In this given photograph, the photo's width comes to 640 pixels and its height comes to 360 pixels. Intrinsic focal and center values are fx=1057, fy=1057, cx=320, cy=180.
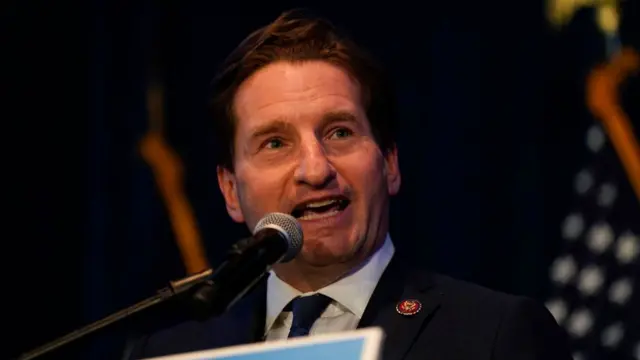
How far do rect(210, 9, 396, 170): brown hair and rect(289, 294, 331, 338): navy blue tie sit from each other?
327mm

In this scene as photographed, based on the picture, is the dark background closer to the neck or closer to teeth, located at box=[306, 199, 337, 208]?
the neck

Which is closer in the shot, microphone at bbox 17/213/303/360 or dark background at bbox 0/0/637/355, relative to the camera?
microphone at bbox 17/213/303/360

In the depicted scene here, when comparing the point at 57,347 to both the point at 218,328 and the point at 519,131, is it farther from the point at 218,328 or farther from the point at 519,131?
the point at 519,131

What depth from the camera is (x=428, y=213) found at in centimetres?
335

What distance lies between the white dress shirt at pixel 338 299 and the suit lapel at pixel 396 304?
0.06 feet

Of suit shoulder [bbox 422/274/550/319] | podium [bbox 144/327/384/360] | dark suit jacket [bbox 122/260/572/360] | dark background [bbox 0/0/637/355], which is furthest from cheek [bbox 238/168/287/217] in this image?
dark background [bbox 0/0/637/355]

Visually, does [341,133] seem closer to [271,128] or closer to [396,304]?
[271,128]

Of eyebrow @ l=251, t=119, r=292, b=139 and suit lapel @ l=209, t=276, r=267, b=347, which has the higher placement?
eyebrow @ l=251, t=119, r=292, b=139

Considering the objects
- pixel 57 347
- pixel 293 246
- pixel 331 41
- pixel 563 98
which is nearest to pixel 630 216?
pixel 563 98

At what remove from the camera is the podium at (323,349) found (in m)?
1.21

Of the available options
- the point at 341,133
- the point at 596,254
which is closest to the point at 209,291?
the point at 341,133

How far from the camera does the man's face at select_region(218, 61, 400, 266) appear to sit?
1850mm

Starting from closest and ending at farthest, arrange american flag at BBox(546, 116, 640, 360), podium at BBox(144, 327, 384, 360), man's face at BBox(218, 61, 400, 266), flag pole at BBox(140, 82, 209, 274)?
podium at BBox(144, 327, 384, 360) < man's face at BBox(218, 61, 400, 266) < american flag at BBox(546, 116, 640, 360) < flag pole at BBox(140, 82, 209, 274)

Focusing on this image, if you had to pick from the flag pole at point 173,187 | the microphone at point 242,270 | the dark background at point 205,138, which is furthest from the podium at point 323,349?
the flag pole at point 173,187
